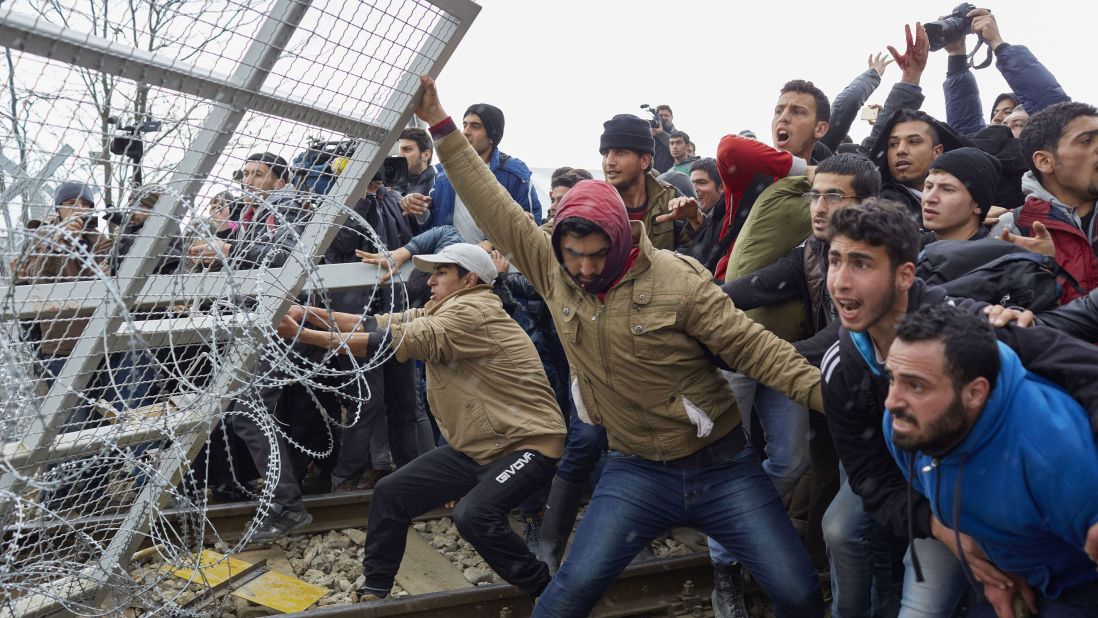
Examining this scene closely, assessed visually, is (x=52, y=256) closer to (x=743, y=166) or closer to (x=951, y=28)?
(x=743, y=166)

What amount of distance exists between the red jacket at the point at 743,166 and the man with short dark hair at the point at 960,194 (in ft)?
3.09

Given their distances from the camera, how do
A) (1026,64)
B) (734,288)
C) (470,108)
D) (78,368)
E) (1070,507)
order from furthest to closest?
(470,108) → (1026,64) → (734,288) → (78,368) → (1070,507)

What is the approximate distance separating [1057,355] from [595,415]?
199 cm

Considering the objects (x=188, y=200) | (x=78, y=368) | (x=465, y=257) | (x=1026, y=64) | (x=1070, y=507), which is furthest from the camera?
(x=1026, y=64)

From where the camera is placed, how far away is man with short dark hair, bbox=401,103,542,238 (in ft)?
22.5

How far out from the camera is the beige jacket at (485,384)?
491 centimetres

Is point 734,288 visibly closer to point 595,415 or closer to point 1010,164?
point 595,415

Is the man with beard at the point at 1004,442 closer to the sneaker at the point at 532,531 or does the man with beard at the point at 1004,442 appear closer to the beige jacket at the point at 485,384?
the beige jacket at the point at 485,384

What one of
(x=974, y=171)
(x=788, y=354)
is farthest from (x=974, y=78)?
(x=788, y=354)

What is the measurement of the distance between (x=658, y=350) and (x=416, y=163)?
4.33 meters

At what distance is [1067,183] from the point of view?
380cm

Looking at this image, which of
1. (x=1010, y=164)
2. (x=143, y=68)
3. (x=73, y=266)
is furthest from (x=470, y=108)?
(x=143, y=68)

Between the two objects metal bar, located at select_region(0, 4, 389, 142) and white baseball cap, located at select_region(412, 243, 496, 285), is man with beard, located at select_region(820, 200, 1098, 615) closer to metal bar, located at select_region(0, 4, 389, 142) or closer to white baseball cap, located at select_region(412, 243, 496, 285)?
metal bar, located at select_region(0, 4, 389, 142)

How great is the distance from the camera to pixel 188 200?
308cm
